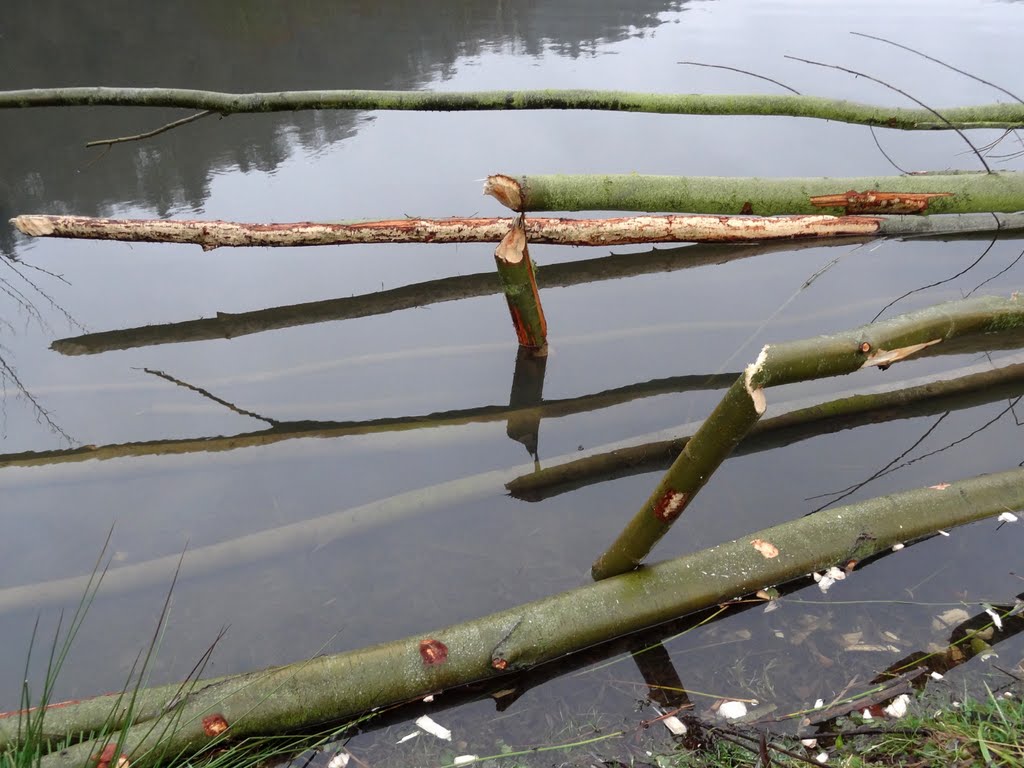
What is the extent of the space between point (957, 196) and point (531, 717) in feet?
12.4

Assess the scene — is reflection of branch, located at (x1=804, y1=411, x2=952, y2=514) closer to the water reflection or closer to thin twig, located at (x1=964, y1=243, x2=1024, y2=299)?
thin twig, located at (x1=964, y1=243, x2=1024, y2=299)

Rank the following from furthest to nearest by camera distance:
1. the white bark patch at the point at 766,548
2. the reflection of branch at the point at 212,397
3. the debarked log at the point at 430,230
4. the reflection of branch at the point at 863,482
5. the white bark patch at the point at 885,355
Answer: the debarked log at the point at 430,230 → the reflection of branch at the point at 212,397 → the reflection of branch at the point at 863,482 → the white bark patch at the point at 766,548 → the white bark patch at the point at 885,355

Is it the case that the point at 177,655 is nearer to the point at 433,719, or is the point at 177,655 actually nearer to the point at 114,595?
the point at 114,595

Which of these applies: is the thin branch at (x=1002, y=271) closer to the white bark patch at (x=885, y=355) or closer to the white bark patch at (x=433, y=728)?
the white bark patch at (x=885, y=355)

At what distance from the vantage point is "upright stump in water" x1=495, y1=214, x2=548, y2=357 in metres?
4.64

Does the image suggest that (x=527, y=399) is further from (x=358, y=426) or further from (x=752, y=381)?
(x=752, y=381)

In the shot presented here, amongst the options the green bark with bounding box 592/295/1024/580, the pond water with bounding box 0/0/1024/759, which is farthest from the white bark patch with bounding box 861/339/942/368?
the pond water with bounding box 0/0/1024/759

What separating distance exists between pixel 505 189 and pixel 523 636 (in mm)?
2444

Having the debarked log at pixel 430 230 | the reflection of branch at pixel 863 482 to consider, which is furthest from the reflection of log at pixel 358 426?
the debarked log at pixel 430 230

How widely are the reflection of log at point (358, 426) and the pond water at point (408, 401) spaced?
37 mm

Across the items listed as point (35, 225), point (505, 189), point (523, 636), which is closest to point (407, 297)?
point (505, 189)

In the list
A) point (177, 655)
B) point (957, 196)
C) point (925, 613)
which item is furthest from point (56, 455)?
point (957, 196)

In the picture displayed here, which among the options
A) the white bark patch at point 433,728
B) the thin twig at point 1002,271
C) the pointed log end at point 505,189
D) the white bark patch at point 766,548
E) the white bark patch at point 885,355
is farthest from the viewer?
the thin twig at point 1002,271

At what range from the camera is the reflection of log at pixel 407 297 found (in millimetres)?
5926
